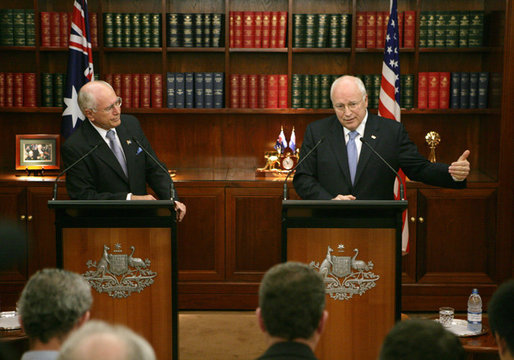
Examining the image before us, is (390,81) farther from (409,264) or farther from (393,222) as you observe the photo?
(393,222)

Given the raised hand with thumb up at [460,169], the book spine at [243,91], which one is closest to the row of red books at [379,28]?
the book spine at [243,91]

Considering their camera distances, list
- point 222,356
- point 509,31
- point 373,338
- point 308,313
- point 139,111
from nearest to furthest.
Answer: point 308,313, point 373,338, point 222,356, point 509,31, point 139,111

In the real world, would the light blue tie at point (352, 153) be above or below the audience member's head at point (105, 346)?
above

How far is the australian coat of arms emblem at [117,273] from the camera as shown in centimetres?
303

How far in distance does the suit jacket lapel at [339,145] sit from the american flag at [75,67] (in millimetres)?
2071

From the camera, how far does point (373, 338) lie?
2.95 m

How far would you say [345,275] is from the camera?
2.92 m

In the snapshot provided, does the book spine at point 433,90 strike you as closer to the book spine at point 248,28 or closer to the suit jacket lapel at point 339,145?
the book spine at point 248,28

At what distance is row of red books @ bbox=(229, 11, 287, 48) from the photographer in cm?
532

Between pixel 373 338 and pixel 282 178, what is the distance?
2334 mm

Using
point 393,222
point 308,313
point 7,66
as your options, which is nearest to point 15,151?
point 7,66

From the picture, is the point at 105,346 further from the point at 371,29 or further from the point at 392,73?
the point at 371,29

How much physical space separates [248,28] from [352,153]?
6.47 feet

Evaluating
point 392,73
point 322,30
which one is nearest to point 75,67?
point 322,30
